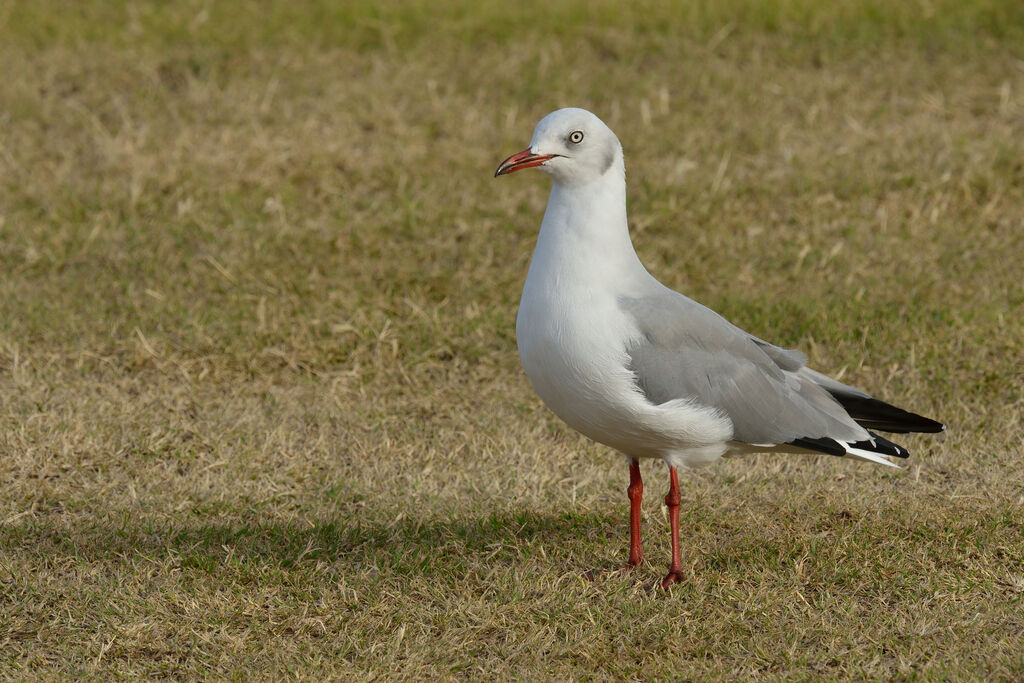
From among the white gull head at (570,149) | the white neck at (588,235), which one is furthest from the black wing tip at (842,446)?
the white gull head at (570,149)

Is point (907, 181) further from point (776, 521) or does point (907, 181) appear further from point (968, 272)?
point (776, 521)

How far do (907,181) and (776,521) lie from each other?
363 centimetres

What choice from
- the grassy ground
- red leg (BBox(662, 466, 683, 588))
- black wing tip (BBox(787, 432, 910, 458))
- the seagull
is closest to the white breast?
the seagull

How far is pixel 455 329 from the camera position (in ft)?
21.4

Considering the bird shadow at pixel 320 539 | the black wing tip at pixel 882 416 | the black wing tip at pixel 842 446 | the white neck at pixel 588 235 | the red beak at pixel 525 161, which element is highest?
the red beak at pixel 525 161

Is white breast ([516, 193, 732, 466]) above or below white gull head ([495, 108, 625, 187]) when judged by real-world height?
below

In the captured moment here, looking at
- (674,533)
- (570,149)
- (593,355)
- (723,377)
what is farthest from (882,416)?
(570,149)

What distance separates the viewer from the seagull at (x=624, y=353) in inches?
162

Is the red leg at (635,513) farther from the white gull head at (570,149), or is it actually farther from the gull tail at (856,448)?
the white gull head at (570,149)

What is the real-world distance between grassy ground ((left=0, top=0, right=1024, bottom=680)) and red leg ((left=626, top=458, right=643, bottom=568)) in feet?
0.51

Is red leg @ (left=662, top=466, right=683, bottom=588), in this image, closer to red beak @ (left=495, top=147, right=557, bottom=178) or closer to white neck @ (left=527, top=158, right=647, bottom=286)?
white neck @ (left=527, top=158, right=647, bottom=286)

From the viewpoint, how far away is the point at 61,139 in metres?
8.13

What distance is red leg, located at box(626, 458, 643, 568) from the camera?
14.9 ft

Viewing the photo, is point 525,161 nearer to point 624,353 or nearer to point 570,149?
point 570,149
